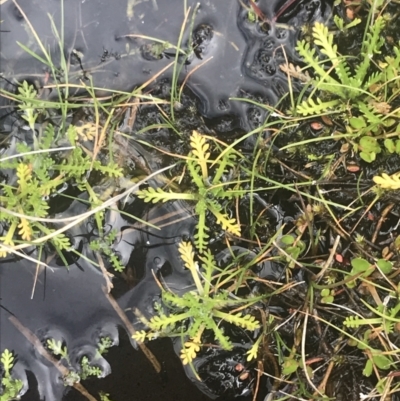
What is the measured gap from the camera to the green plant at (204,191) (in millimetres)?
1541

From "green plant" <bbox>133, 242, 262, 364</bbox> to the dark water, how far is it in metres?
0.07

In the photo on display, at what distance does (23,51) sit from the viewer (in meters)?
1.73

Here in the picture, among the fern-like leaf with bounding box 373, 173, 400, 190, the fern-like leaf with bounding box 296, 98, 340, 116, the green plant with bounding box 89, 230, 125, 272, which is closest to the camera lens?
the fern-like leaf with bounding box 373, 173, 400, 190

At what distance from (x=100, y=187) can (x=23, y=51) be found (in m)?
0.59

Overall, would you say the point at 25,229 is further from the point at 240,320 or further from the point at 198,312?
the point at 240,320

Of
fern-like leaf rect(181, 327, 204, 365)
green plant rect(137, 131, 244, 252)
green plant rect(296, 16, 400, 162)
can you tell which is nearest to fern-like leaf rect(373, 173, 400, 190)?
green plant rect(296, 16, 400, 162)

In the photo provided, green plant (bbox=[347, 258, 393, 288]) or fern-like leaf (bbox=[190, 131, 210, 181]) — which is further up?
fern-like leaf (bbox=[190, 131, 210, 181])

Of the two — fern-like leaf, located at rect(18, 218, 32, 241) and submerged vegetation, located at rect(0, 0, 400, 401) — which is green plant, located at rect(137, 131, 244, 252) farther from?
fern-like leaf, located at rect(18, 218, 32, 241)

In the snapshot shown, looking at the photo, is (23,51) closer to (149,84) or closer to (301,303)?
(149,84)

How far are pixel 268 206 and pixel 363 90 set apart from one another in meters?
0.50

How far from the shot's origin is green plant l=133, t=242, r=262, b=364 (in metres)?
1.54

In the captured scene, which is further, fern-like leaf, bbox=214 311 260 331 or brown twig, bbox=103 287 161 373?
brown twig, bbox=103 287 161 373

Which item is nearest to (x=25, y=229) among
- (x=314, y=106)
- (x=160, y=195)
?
(x=160, y=195)

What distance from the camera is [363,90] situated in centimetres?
148
